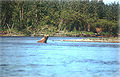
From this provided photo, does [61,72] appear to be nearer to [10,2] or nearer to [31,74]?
[31,74]

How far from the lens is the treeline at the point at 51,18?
123m

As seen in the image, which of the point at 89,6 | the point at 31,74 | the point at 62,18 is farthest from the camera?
the point at 89,6

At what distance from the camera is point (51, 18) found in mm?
135375

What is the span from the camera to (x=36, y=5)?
433 feet

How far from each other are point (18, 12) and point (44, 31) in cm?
1473

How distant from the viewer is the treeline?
12262cm

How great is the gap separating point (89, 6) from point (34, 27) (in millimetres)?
39462

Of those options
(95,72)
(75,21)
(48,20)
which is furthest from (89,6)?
(95,72)

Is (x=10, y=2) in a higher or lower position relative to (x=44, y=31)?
higher

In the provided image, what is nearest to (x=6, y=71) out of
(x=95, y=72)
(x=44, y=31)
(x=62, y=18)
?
(x=95, y=72)

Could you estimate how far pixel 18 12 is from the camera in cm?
12756

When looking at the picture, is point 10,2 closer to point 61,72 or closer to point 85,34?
point 85,34

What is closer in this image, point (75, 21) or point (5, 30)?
point (5, 30)

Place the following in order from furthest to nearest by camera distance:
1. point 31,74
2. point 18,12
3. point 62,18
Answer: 1. point 62,18
2. point 18,12
3. point 31,74
